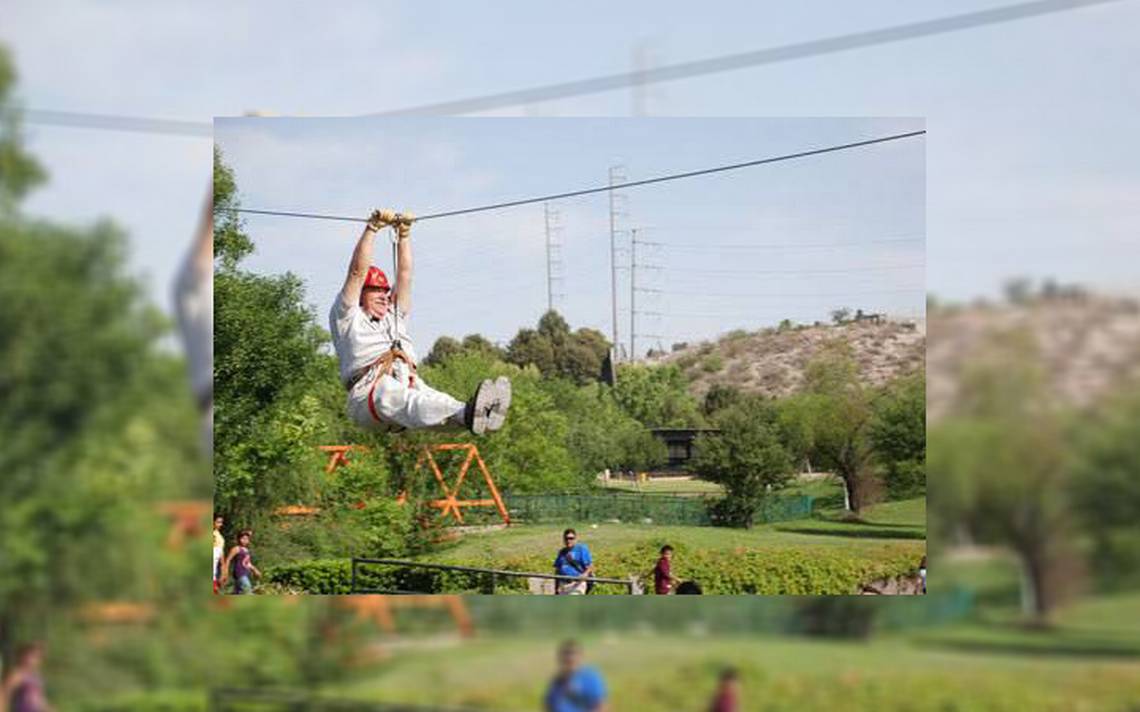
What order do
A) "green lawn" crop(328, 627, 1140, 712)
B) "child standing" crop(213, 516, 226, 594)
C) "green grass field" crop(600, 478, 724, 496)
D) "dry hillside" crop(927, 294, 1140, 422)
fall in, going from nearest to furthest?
"green lawn" crop(328, 627, 1140, 712)
"dry hillside" crop(927, 294, 1140, 422)
"green grass field" crop(600, 478, 724, 496)
"child standing" crop(213, 516, 226, 594)

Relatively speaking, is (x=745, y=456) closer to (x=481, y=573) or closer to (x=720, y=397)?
(x=720, y=397)

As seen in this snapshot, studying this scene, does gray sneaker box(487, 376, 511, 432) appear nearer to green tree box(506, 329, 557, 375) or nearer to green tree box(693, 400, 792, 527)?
green tree box(506, 329, 557, 375)

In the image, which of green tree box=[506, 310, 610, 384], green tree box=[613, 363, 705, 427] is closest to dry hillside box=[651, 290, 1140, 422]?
green tree box=[613, 363, 705, 427]

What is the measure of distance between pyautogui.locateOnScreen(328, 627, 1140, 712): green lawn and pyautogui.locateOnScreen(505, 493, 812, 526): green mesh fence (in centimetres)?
243

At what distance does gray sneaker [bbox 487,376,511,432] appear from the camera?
37.2ft

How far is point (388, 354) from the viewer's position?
37.8 ft

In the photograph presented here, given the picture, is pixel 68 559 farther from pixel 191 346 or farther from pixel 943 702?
pixel 943 702

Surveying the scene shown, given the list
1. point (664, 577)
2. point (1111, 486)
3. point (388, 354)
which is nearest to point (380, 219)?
point (388, 354)

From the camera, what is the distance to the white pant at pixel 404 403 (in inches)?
449

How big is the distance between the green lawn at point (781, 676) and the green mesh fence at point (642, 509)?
2.43 m

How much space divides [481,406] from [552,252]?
1020 millimetres

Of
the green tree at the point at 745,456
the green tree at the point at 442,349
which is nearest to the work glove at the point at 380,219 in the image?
the green tree at the point at 442,349

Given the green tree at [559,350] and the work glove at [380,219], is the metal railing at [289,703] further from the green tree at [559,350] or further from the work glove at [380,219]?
the work glove at [380,219]

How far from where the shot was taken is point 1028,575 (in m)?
9.47
